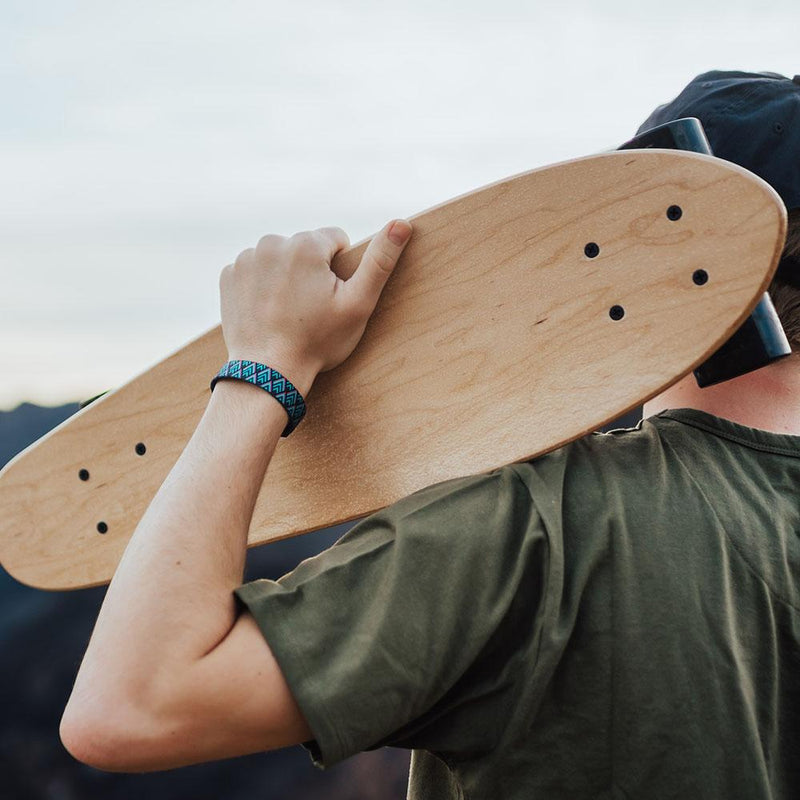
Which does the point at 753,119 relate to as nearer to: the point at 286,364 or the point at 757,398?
the point at 757,398

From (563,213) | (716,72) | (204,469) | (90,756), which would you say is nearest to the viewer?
(90,756)

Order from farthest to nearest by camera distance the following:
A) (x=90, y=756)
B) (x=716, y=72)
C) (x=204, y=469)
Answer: (x=716, y=72) < (x=204, y=469) < (x=90, y=756)

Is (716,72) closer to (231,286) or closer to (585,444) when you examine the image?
(585,444)

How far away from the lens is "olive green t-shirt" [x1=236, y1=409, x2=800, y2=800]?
846 millimetres

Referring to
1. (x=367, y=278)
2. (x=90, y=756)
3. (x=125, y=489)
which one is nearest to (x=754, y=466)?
(x=367, y=278)

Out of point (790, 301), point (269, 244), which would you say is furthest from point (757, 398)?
point (269, 244)

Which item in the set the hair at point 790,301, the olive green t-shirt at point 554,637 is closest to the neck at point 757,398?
the hair at point 790,301

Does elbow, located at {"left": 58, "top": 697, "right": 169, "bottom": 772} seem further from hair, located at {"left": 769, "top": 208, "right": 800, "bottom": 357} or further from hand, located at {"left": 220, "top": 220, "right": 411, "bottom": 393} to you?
hair, located at {"left": 769, "top": 208, "right": 800, "bottom": 357}

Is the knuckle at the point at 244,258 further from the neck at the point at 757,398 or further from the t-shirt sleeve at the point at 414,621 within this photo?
the neck at the point at 757,398

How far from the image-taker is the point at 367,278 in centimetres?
113

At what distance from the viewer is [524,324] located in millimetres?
1118

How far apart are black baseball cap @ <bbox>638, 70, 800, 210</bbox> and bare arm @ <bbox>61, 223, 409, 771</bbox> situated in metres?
0.62

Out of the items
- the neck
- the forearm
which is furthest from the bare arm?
the neck

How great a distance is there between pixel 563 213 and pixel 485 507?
427 mm
